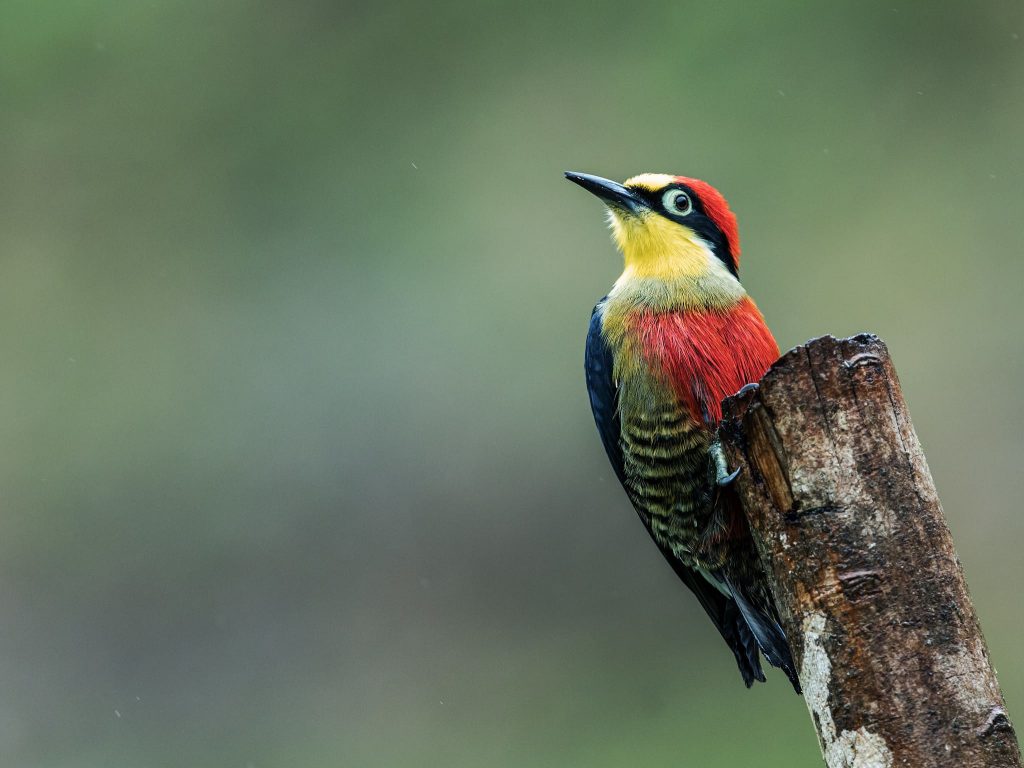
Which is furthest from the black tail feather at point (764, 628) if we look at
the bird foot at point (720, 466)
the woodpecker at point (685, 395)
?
the bird foot at point (720, 466)

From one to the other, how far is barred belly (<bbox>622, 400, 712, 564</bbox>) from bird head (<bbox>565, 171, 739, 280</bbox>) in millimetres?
638

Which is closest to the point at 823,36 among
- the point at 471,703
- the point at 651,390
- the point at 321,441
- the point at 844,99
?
the point at 844,99

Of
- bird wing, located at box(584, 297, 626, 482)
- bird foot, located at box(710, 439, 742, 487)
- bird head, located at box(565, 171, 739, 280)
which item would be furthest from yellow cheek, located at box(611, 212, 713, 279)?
bird foot, located at box(710, 439, 742, 487)

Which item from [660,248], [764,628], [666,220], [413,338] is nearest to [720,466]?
[764,628]

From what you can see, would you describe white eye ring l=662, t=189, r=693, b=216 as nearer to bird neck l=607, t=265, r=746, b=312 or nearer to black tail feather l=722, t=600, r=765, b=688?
bird neck l=607, t=265, r=746, b=312

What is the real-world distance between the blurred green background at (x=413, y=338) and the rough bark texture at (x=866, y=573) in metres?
7.29

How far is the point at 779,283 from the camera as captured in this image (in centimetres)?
1183

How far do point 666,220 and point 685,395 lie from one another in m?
0.87

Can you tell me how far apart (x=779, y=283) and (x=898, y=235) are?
158 cm

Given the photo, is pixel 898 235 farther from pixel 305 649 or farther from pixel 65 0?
pixel 65 0

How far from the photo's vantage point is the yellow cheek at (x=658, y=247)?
420 cm

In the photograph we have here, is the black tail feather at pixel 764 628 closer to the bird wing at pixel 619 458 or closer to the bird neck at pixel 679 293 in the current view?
the bird wing at pixel 619 458

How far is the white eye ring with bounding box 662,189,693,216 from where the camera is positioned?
445 cm

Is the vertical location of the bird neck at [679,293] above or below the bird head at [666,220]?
below
